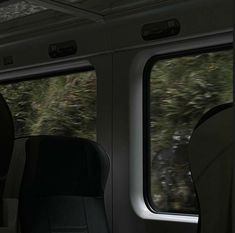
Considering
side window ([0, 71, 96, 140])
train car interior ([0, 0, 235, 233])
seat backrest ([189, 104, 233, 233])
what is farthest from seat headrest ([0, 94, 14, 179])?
side window ([0, 71, 96, 140])

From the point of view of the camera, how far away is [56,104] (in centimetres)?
418

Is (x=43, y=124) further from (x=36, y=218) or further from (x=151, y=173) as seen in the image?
(x=36, y=218)

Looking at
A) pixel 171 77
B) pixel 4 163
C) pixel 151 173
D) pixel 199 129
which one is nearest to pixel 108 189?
pixel 151 173

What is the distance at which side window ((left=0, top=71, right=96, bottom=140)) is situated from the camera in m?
3.89

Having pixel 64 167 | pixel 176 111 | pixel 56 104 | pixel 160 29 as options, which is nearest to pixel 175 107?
pixel 176 111

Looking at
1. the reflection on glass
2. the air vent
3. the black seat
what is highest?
the reflection on glass

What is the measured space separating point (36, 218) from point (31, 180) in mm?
199

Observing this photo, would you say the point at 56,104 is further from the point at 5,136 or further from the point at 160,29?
the point at 5,136

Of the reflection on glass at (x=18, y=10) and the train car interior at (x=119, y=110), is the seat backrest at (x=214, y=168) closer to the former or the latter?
the train car interior at (x=119, y=110)

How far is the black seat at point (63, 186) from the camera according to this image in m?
2.95

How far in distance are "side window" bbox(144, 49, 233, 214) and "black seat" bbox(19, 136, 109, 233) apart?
36 cm

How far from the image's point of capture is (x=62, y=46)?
12.7 feet

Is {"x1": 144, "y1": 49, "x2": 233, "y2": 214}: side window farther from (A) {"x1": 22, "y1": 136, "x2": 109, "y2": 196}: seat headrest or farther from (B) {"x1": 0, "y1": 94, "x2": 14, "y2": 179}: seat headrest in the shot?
(B) {"x1": 0, "y1": 94, "x2": 14, "y2": 179}: seat headrest

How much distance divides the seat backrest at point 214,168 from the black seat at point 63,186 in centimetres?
119
